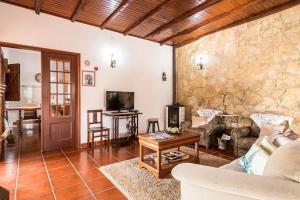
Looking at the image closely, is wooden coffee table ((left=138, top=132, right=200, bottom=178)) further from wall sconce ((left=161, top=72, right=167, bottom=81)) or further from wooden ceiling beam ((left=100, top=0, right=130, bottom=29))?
wall sconce ((left=161, top=72, right=167, bottom=81))

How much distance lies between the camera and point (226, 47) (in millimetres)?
4543

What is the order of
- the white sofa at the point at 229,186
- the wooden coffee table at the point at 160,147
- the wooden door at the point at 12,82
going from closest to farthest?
the white sofa at the point at 229,186 → the wooden coffee table at the point at 160,147 → the wooden door at the point at 12,82

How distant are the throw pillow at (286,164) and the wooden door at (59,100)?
13.2 ft

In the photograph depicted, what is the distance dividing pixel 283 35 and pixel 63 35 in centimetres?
463

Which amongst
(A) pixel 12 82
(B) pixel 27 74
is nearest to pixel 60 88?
(A) pixel 12 82

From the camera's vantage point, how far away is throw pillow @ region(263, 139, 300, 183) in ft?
3.60

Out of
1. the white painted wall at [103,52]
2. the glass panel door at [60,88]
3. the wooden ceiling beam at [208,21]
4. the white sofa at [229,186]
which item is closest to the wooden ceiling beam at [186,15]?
the wooden ceiling beam at [208,21]

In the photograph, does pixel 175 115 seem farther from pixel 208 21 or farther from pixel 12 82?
pixel 12 82

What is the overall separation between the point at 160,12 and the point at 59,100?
3015mm

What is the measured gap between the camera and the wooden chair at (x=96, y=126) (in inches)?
168

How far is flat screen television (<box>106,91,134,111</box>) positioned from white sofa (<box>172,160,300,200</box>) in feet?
11.0

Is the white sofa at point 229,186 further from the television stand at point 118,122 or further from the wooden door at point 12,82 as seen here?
the wooden door at point 12,82

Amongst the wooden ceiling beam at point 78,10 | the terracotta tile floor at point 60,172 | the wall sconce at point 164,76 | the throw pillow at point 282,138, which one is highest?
the wooden ceiling beam at point 78,10

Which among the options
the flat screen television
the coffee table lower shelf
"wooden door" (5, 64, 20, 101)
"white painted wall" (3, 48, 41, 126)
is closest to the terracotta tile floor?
the coffee table lower shelf
